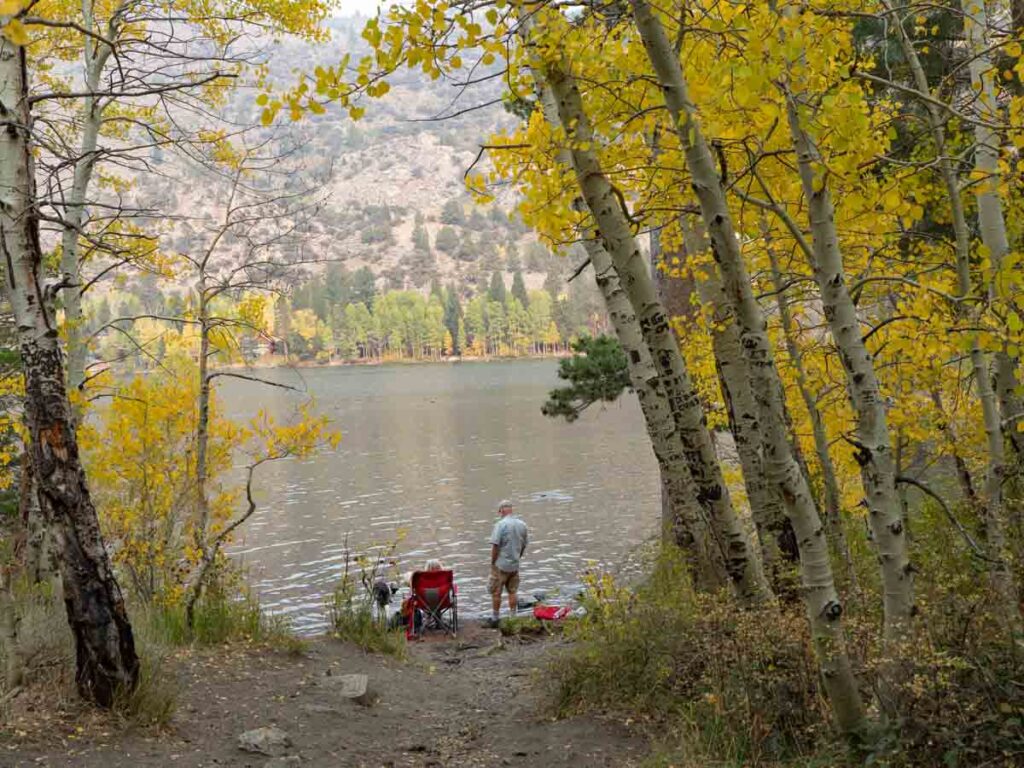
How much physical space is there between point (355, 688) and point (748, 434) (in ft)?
11.7

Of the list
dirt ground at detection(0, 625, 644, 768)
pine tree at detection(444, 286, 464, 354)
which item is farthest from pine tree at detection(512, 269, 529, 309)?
dirt ground at detection(0, 625, 644, 768)

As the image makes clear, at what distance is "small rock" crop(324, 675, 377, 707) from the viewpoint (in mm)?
6082

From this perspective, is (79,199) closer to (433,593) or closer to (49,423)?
(49,423)

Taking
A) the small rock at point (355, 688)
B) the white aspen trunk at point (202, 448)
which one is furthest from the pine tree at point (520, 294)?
the small rock at point (355, 688)

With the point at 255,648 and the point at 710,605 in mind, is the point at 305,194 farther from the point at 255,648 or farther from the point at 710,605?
the point at 710,605

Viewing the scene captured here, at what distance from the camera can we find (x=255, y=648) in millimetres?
6918

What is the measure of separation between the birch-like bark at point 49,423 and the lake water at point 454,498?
2880 mm

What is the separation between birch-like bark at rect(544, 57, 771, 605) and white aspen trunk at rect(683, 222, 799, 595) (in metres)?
0.28

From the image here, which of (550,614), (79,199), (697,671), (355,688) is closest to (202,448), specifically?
(79,199)

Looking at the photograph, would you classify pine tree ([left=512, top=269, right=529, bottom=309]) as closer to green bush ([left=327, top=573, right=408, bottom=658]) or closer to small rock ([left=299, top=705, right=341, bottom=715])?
green bush ([left=327, top=573, right=408, bottom=658])

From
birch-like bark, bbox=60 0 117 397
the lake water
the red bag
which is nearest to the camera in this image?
birch-like bark, bbox=60 0 117 397

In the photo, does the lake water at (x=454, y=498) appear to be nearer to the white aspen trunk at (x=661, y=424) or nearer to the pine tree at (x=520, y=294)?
the white aspen trunk at (x=661, y=424)

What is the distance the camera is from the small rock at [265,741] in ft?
15.5

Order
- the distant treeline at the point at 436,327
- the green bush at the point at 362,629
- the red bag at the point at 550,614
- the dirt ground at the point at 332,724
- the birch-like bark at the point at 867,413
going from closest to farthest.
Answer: the birch-like bark at the point at 867,413 → the dirt ground at the point at 332,724 → the green bush at the point at 362,629 → the red bag at the point at 550,614 → the distant treeline at the point at 436,327
